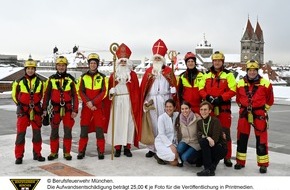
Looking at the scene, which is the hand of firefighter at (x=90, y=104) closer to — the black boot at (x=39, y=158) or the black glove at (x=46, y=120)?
the black glove at (x=46, y=120)

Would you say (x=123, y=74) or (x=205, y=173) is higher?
(x=123, y=74)

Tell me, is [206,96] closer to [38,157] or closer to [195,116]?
[195,116]

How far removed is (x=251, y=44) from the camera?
103 metres

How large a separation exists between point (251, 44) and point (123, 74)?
102459 millimetres

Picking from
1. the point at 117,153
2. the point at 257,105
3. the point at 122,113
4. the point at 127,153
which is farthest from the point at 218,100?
the point at 117,153

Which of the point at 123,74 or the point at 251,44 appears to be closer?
the point at 123,74

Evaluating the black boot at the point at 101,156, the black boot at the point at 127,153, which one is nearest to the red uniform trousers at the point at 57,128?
the black boot at the point at 101,156

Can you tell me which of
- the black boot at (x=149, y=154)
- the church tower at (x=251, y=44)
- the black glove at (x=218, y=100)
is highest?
the church tower at (x=251, y=44)

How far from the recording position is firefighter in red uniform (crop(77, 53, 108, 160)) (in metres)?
5.61

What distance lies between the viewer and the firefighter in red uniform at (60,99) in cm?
540

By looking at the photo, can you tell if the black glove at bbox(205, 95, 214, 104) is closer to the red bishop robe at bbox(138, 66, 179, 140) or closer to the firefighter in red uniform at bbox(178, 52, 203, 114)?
the firefighter in red uniform at bbox(178, 52, 203, 114)

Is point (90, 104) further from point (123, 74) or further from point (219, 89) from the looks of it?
point (219, 89)

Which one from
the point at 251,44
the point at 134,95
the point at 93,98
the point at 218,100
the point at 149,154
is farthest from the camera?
the point at 251,44

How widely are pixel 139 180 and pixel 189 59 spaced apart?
2.36 m
